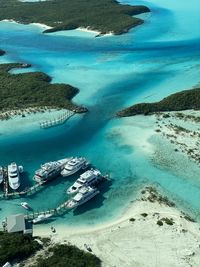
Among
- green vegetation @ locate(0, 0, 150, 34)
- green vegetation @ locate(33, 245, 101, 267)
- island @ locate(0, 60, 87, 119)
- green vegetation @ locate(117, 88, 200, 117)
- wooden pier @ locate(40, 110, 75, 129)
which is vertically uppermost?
green vegetation @ locate(0, 0, 150, 34)

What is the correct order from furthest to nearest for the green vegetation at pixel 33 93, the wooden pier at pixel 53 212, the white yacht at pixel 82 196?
the green vegetation at pixel 33 93, the white yacht at pixel 82 196, the wooden pier at pixel 53 212

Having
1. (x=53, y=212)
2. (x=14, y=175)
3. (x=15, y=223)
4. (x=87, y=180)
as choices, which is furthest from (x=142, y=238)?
(x=14, y=175)

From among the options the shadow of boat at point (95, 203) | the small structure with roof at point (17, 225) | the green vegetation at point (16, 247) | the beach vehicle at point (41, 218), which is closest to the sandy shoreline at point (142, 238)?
the beach vehicle at point (41, 218)

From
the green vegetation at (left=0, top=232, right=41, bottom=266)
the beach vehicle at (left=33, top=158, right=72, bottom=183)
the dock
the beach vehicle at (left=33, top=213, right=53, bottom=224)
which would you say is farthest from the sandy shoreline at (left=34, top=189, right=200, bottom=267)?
the beach vehicle at (left=33, top=158, right=72, bottom=183)

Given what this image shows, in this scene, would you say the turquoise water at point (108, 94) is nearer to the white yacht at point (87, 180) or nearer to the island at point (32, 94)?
the white yacht at point (87, 180)

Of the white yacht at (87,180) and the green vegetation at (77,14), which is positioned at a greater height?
the green vegetation at (77,14)

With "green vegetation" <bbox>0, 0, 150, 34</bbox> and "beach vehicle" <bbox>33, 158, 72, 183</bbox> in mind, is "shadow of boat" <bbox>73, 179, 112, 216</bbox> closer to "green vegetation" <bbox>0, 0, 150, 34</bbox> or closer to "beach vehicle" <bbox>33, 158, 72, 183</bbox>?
"beach vehicle" <bbox>33, 158, 72, 183</bbox>
